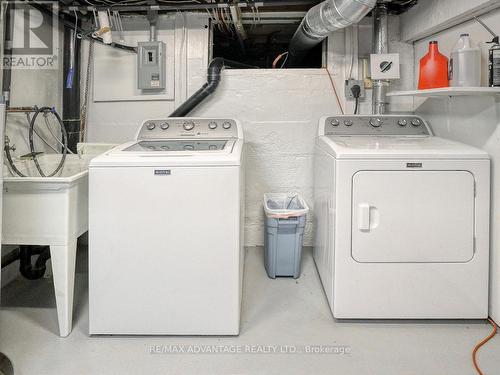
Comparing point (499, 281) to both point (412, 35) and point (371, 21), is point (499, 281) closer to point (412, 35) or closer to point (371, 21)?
point (412, 35)

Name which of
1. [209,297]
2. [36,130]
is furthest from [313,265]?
[36,130]

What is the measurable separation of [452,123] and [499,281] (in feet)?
3.12

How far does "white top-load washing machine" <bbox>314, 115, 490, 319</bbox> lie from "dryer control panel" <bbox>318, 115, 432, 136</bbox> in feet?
2.17

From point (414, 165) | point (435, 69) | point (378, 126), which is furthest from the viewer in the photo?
point (378, 126)

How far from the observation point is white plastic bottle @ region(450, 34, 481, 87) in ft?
6.53

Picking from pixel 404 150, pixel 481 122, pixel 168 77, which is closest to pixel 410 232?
pixel 404 150

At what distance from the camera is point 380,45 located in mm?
2760

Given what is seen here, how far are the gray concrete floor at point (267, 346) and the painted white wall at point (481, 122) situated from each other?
39cm

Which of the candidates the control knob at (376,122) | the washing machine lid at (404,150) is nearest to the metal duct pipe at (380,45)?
the control knob at (376,122)

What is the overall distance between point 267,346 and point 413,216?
94 cm

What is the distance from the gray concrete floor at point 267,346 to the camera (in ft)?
5.25

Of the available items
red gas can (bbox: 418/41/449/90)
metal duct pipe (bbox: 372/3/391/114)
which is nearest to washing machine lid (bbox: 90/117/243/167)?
metal duct pipe (bbox: 372/3/391/114)

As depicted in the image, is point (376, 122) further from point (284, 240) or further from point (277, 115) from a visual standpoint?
point (284, 240)

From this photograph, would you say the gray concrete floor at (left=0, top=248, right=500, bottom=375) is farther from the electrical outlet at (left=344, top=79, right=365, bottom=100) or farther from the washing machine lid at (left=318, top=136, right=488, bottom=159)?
the electrical outlet at (left=344, top=79, right=365, bottom=100)
